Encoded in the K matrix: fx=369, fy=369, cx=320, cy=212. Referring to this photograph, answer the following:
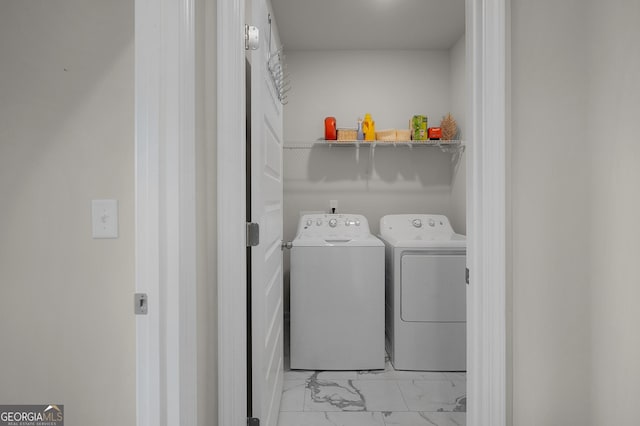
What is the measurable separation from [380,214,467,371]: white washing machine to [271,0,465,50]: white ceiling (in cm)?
159

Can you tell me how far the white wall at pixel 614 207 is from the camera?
1.00 metres

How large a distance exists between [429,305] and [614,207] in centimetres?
149

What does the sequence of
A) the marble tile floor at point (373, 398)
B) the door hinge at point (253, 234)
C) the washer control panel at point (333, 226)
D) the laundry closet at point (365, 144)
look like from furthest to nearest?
the laundry closet at point (365, 144), the washer control panel at point (333, 226), the marble tile floor at point (373, 398), the door hinge at point (253, 234)

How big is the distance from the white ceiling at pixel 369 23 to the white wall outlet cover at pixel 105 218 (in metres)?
1.97

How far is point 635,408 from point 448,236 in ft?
6.22

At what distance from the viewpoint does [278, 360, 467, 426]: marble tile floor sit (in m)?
1.89

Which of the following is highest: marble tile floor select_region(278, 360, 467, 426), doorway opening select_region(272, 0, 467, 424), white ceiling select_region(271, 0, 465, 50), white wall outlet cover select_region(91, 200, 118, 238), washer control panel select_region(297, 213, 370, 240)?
white ceiling select_region(271, 0, 465, 50)

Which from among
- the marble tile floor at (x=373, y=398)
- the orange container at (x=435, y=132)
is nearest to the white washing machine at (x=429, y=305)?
the marble tile floor at (x=373, y=398)

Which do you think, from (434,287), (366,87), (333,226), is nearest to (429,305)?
(434,287)

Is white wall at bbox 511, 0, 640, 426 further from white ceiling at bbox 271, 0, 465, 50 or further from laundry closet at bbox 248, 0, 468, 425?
laundry closet at bbox 248, 0, 468, 425

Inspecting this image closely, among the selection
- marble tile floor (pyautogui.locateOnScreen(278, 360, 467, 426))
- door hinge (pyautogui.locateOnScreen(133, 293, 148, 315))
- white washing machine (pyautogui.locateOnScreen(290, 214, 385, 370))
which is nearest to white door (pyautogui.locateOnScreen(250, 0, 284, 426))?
marble tile floor (pyautogui.locateOnScreen(278, 360, 467, 426))

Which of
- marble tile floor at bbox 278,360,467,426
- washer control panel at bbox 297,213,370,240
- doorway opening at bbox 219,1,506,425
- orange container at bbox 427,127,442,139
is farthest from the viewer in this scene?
orange container at bbox 427,127,442,139

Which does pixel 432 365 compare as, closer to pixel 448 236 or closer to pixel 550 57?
pixel 448 236

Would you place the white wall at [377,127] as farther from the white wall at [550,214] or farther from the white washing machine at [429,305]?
the white wall at [550,214]
